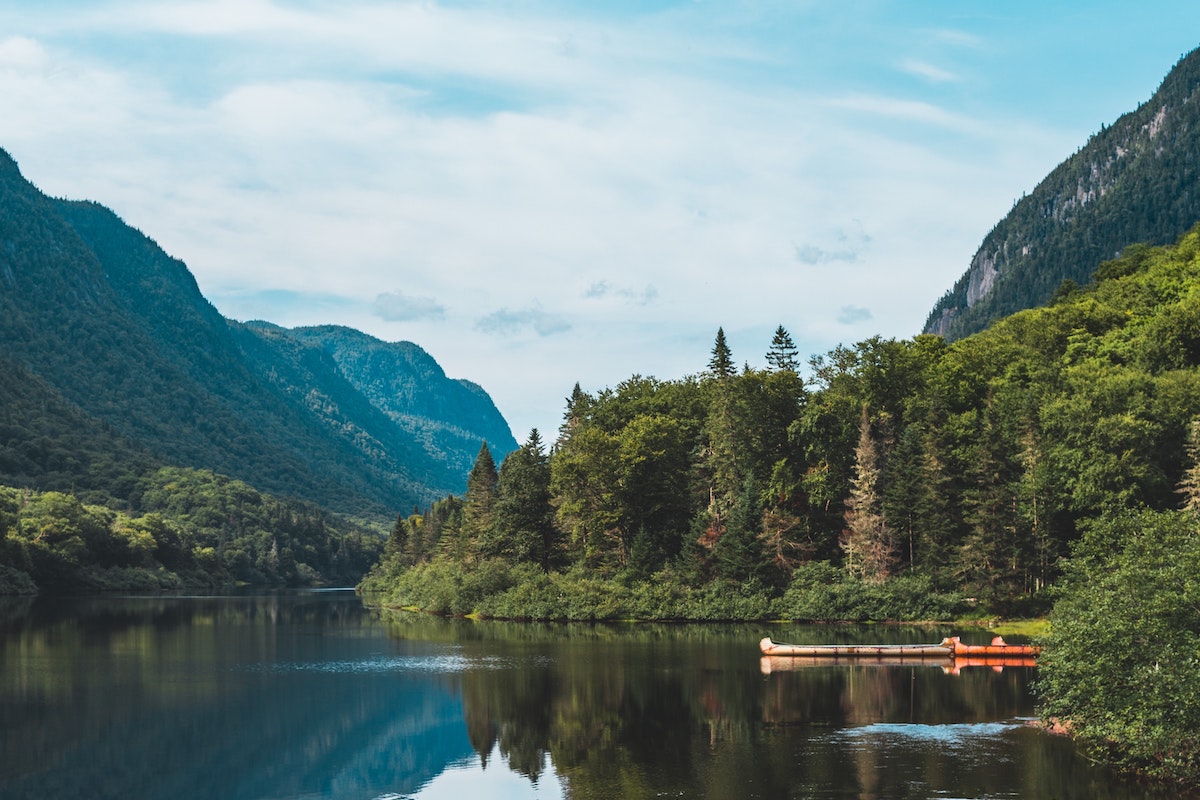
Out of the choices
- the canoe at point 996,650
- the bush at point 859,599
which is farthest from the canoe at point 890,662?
the bush at point 859,599

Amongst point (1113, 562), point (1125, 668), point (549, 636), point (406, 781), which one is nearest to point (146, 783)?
point (406, 781)

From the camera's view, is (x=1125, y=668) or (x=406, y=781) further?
(x=406, y=781)

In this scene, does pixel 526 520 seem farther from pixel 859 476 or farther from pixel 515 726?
pixel 515 726

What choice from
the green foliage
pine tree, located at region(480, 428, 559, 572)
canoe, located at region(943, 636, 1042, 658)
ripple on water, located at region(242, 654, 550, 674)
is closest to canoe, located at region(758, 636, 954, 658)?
canoe, located at region(943, 636, 1042, 658)

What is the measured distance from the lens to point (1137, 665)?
31094mm

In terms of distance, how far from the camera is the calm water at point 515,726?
3250 cm

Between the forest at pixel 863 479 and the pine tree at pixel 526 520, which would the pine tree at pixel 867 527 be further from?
the pine tree at pixel 526 520

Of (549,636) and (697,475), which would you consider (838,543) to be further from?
(549,636)

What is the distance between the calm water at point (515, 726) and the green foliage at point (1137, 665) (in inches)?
53.1

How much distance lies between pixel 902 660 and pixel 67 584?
135410mm

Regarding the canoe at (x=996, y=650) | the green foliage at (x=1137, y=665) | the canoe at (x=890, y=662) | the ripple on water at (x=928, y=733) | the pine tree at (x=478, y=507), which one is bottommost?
the canoe at (x=890, y=662)

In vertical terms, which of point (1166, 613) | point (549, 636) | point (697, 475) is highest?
point (697, 475)

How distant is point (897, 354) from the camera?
104125 mm

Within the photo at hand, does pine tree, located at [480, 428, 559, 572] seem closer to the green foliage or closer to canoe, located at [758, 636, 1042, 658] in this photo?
canoe, located at [758, 636, 1042, 658]
